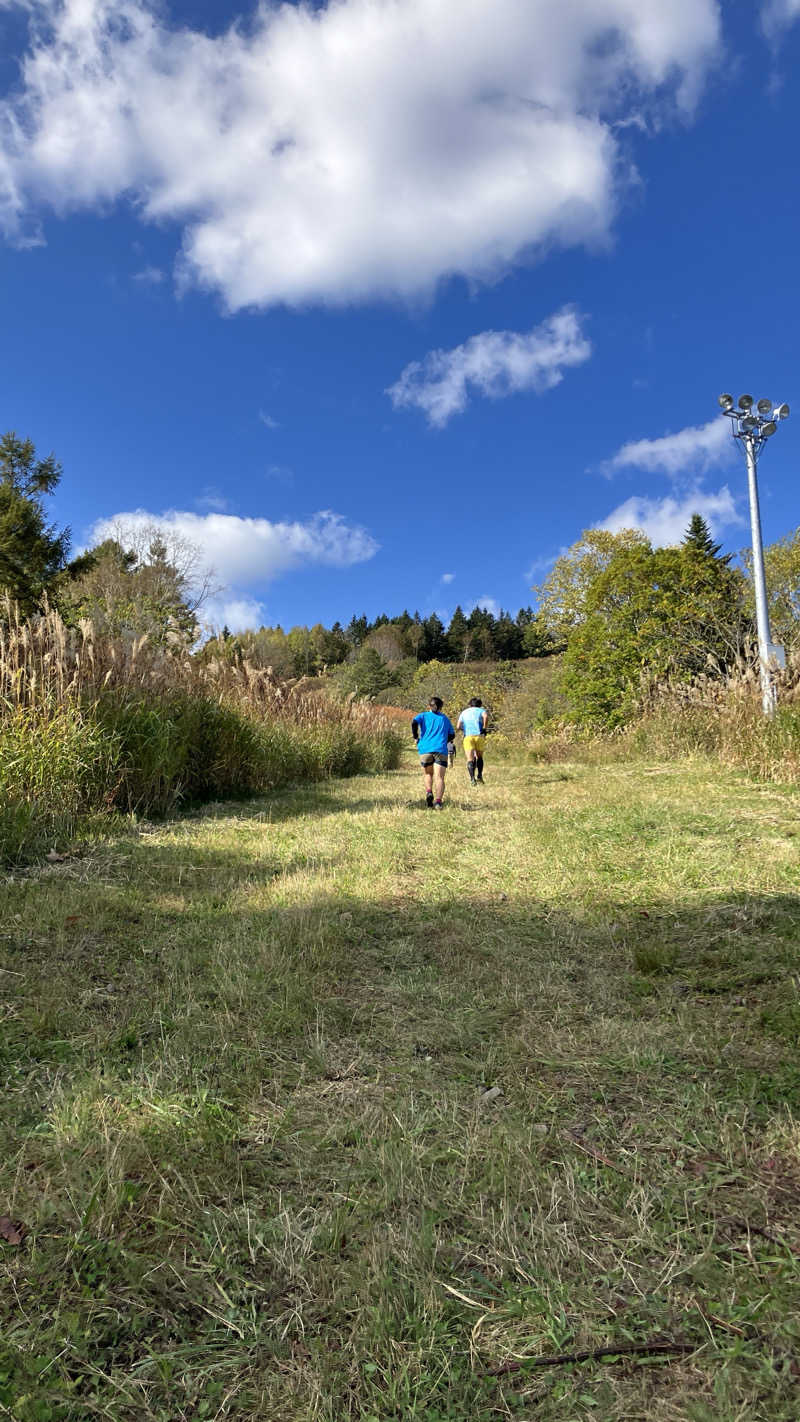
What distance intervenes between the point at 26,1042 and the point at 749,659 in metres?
12.7

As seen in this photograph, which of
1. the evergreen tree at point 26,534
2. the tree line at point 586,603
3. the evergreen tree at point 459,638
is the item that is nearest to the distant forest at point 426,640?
the evergreen tree at point 459,638

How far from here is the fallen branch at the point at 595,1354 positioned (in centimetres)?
131

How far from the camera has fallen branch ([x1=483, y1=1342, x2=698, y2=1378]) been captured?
51.6 inches

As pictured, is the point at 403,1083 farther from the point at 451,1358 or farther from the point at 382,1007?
the point at 451,1358

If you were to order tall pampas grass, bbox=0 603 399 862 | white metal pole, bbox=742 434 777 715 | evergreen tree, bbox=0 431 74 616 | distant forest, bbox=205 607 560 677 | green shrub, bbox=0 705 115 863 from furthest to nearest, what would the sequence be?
1. distant forest, bbox=205 607 560 677
2. evergreen tree, bbox=0 431 74 616
3. white metal pole, bbox=742 434 777 715
4. tall pampas grass, bbox=0 603 399 862
5. green shrub, bbox=0 705 115 863

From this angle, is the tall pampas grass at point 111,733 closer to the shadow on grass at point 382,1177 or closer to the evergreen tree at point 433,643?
the shadow on grass at point 382,1177

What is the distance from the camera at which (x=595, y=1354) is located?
4.33 feet

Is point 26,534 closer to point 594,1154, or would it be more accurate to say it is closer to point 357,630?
point 594,1154

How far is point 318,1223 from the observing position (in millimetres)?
1668

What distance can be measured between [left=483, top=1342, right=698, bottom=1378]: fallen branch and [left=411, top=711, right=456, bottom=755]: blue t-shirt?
850 centimetres

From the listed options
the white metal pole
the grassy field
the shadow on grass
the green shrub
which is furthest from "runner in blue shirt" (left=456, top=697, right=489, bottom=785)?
the shadow on grass

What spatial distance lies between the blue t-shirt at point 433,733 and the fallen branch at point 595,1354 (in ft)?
27.9

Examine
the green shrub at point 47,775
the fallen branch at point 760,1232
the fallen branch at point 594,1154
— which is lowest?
the fallen branch at point 760,1232

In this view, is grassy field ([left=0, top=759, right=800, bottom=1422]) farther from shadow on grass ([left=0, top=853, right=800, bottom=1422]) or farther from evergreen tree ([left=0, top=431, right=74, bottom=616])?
evergreen tree ([left=0, top=431, right=74, bottom=616])
